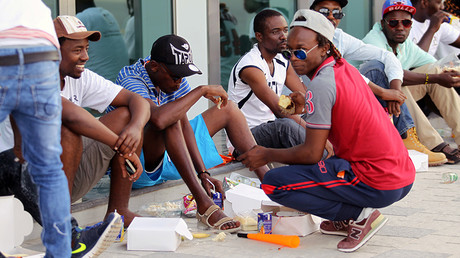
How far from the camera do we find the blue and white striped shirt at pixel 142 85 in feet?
15.2

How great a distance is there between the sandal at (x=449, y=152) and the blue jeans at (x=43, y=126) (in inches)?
193

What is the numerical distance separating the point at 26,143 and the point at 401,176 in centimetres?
209

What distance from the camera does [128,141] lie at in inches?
151

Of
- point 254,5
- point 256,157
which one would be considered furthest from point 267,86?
point 254,5

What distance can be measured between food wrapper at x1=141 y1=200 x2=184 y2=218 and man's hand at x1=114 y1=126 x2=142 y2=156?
98 centimetres

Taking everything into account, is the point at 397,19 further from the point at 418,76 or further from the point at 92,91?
the point at 92,91

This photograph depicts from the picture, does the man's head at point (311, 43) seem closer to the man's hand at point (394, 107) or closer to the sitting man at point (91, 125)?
the sitting man at point (91, 125)

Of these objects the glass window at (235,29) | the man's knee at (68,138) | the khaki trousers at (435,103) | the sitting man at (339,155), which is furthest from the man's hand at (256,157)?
the glass window at (235,29)

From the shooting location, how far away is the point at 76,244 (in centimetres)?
342

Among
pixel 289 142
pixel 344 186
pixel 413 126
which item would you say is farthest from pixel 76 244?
pixel 413 126

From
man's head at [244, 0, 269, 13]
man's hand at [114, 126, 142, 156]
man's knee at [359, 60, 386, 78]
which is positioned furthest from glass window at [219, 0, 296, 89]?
man's hand at [114, 126, 142, 156]

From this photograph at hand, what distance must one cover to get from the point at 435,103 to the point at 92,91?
427cm

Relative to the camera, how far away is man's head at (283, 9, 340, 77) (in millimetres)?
3986

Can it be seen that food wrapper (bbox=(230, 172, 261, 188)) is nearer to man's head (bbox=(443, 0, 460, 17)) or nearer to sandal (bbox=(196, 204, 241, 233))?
sandal (bbox=(196, 204, 241, 233))
